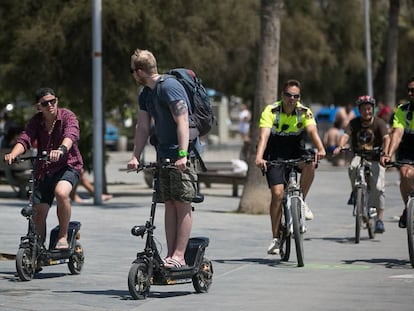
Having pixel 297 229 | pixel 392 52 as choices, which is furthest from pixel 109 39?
pixel 392 52

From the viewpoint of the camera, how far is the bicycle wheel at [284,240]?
12.5 metres

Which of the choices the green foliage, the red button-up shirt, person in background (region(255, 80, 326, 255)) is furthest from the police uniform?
the green foliage

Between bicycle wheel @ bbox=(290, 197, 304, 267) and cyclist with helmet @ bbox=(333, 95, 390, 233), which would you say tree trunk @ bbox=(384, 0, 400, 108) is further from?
bicycle wheel @ bbox=(290, 197, 304, 267)

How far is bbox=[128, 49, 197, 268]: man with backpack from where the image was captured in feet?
32.4

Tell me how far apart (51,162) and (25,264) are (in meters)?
0.99

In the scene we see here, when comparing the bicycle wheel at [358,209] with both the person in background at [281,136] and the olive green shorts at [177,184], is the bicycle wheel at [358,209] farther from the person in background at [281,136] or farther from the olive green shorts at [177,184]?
the olive green shorts at [177,184]

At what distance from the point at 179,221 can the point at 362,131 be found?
5.82 metres

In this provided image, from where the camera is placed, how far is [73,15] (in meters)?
21.4

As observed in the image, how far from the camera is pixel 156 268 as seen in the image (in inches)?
385

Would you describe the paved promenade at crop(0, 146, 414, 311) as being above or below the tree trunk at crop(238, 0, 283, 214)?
below

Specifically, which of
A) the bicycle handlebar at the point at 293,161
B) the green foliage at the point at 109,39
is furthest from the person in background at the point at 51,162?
the green foliage at the point at 109,39

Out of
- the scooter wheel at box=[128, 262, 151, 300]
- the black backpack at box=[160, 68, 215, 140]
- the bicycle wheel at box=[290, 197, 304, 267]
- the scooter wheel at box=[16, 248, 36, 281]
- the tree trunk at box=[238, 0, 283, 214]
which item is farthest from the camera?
the tree trunk at box=[238, 0, 283, 214]

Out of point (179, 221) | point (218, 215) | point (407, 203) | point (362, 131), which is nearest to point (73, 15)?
point (218, 215)

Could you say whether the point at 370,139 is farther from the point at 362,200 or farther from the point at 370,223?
the point at 370,223
